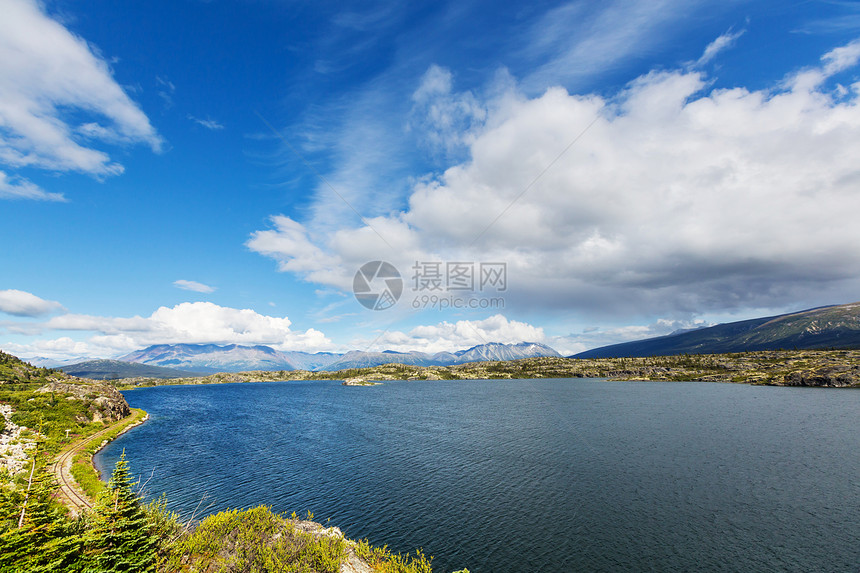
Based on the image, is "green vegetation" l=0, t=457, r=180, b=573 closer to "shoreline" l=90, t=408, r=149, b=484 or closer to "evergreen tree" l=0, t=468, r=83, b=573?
"evergreen tree" l=0, t=468, r=83, b=573

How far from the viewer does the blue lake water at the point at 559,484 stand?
35250mm

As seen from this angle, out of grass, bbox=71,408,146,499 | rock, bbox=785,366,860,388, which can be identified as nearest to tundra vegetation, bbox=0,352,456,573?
grass, bbox=71,408,146,499

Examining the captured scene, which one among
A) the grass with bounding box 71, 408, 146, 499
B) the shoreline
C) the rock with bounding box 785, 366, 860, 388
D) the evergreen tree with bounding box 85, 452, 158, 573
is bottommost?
the rock with bounding box 785, 366, 860, 388

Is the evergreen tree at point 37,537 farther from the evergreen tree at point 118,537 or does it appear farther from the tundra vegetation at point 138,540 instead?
the evergreen tree at point 118,537

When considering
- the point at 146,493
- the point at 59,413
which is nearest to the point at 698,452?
the point at 146,493

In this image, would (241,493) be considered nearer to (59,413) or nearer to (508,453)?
(508,453)

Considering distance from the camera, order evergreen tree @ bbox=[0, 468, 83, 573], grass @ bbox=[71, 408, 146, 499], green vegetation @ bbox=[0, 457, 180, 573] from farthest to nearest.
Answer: grass @ bbox=[71, 408, 146, 499], green vegetation @ bbox=[0, 457, 180, 573], evergreen tree @ bbox=[0, 468, 83, 573]

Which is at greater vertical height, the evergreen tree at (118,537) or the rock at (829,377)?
the evergreen tree at (118,537)

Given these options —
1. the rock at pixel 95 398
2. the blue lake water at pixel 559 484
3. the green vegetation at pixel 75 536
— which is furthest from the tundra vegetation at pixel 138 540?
the rock at pixel 95 398

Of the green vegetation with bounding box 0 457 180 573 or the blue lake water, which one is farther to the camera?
the blue lake water

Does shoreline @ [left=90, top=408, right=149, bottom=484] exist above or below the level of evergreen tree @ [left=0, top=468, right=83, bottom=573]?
below

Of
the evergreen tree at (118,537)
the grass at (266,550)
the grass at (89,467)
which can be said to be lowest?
the grass at (89,467)

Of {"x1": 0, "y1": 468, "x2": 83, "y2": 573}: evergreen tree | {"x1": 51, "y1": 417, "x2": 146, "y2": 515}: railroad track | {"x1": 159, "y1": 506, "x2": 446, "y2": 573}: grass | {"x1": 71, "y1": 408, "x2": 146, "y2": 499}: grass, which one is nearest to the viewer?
{"x1": 0, "y1": 468, "x2": 83, "y2": 573}: evergreen tree

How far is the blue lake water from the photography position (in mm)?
35250
